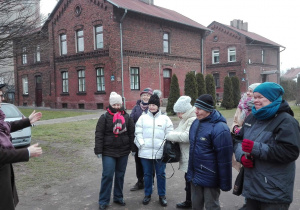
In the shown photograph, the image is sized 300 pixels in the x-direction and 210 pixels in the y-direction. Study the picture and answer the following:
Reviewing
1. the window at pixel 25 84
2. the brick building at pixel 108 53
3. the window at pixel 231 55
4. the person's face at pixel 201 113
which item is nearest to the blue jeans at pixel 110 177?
the person's face at pixel 201 113

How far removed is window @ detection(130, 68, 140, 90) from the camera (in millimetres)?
22125

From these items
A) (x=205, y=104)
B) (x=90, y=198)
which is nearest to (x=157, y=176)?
(x=90, y=198)

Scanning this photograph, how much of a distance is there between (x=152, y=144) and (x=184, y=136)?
2.57ft

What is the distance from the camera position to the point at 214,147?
10.9 ft

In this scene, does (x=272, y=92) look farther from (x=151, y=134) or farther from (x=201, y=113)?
(x=151, y=134)

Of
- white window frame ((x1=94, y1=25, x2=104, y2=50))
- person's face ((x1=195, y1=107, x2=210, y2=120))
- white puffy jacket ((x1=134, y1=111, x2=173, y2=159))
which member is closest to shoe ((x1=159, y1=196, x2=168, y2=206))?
white puffy jacket ((x1=134, y1=111, x2=173, y2=159))

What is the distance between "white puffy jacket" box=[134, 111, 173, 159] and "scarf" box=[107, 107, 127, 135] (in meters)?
0.28

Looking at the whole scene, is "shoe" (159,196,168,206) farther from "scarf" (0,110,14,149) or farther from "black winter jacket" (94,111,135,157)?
"scarf" (0,110,14,149)

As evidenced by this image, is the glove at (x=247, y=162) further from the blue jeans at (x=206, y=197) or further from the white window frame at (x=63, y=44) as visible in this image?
the white window frame at (x=63, y=44)

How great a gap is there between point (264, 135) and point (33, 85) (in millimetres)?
28174

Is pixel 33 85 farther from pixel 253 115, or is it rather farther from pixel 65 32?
pixel 253 115

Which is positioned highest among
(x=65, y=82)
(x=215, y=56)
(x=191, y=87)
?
(x=215, y=56)

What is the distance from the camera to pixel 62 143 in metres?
9.49

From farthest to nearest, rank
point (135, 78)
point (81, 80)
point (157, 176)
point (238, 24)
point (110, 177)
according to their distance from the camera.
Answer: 1. point (238, 24)
2. point (81, 80)
3. point (135, 78)
4. point (157, 176)
5. point (110, 177)
